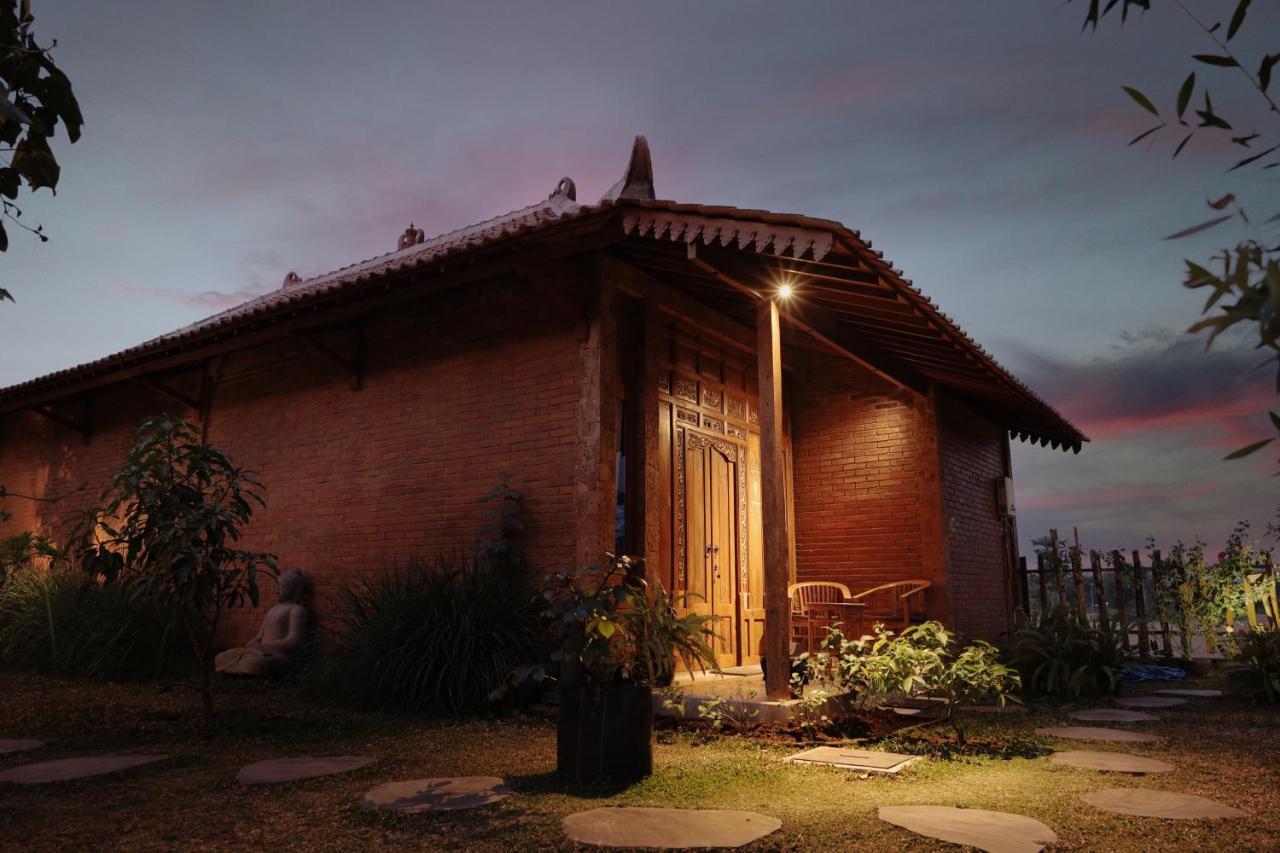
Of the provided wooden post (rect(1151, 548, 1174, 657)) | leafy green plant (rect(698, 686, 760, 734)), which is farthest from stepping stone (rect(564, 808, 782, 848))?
wooden post (rect(1151, 548, 1174, 657))

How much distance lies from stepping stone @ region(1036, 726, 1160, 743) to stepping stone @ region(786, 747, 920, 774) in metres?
1.46

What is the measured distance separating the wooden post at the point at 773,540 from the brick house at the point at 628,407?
2cm

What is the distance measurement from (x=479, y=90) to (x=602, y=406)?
2.86 m

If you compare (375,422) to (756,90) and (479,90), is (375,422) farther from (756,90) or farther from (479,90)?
(756,90)

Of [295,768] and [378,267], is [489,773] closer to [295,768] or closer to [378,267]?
[295,768]

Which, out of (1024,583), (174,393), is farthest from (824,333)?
(174,393)

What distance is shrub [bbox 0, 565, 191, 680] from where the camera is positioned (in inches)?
311

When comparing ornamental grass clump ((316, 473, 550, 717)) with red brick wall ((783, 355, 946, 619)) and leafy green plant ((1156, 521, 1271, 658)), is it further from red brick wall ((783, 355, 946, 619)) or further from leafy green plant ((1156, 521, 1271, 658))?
leafy green plant ((1156, 521, 1271, 658))

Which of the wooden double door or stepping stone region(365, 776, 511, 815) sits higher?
the wooden double door

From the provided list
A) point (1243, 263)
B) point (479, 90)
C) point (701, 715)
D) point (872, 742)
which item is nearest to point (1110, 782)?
point (872, 742)

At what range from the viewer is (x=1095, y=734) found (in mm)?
5539

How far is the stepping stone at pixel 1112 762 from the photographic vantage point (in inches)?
172

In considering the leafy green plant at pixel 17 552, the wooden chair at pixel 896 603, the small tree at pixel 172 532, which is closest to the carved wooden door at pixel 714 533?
the wooden chair at pixel 896 603

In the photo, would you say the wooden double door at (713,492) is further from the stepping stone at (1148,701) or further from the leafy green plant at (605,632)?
the stepping stone at (1148,701)
